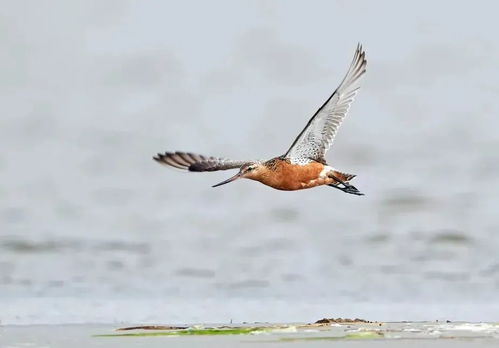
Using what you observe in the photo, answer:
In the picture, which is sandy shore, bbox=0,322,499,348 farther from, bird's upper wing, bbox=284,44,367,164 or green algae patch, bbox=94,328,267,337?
bird's upper wing, bbox=284,44,367,164

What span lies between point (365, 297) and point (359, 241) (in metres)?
1.85

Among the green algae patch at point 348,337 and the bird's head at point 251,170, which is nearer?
the green algae patch at point 348,337

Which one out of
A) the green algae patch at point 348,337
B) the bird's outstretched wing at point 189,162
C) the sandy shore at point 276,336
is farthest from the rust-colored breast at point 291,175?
the green algae patch at point 348,337

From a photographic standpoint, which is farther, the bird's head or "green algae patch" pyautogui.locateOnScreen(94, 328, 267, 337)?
the bird's head

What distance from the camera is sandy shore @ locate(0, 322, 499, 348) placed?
1125 centimetres

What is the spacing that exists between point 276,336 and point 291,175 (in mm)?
2664

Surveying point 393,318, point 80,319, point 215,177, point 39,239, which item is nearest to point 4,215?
point 39,239

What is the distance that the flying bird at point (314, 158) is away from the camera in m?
14.0

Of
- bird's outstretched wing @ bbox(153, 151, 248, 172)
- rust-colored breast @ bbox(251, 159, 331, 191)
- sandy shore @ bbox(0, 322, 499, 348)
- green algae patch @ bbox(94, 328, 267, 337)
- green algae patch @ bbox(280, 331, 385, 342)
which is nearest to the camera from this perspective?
sandy shore @ bbox(0, 322, 499, 348)

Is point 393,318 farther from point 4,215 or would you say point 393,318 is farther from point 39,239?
point 4,215

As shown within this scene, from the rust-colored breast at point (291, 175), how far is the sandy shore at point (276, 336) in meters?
2.01

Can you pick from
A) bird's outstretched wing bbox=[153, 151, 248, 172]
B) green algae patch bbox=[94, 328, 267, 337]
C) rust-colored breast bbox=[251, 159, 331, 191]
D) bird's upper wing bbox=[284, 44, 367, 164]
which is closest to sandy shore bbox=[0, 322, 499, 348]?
green algae patch bbox=[94, 328, 267, 337]

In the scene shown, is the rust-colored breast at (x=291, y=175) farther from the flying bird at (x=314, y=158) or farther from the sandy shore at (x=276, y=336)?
the sandy shore at (x=276, y=336)

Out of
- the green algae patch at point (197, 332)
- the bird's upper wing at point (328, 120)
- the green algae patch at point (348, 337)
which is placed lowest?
the green algae patch at point (348, 337)
